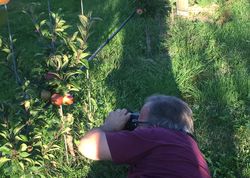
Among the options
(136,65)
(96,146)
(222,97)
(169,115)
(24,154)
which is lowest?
(222,97)

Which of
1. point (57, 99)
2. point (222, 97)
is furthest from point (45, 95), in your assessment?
point (222, 97)

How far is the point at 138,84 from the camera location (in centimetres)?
449

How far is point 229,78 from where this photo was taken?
438cm

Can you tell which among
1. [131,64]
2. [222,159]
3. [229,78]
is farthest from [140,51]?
[222,159]

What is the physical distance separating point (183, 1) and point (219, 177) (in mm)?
3150

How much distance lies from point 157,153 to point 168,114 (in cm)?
20

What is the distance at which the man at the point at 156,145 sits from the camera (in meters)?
2.05

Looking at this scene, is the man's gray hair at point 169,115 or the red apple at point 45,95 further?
the red apple at point 45,95

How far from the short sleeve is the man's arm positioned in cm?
4

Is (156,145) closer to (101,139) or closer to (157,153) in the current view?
(157,153)

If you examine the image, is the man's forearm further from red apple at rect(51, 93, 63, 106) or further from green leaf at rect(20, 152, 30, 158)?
red apple at rect(51, 93, 63, 106)

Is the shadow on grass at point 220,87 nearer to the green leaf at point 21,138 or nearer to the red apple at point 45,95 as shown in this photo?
the red apple at point 45,95

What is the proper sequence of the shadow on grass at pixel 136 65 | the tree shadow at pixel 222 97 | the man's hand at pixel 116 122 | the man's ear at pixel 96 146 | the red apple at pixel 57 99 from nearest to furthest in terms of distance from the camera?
the man's ear at pixel 96 146, the man's hand at pixel 116 122, the red apple at pixel 57 99, the tree shadow at pixel 222 97, the shadow on grass at pixel 136 65

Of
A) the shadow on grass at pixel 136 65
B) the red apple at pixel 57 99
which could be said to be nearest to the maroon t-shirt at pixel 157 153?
the red apple at pixel 57 99
